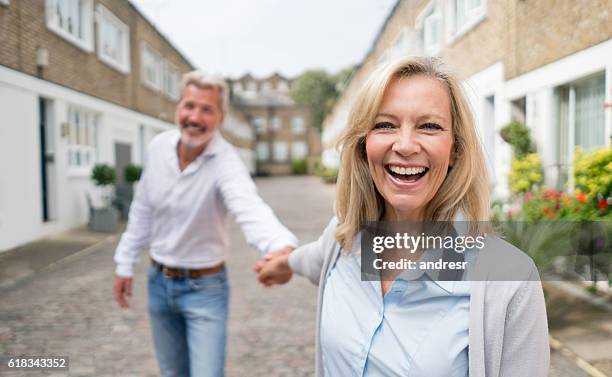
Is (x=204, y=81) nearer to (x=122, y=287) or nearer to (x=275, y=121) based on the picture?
(x=122, y=287)

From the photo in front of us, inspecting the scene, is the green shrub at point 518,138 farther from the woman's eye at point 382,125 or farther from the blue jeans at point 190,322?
the blue jeans at point 190,322

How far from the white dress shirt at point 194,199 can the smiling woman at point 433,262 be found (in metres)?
0.71

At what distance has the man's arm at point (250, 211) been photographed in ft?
4.48

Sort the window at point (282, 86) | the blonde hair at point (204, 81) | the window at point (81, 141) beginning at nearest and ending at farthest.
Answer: the window at point (282, 86) < the blonde hair at point (204, 81) < the window at point (81, 141)

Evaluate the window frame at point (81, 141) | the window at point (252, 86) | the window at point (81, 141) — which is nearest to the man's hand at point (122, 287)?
the window at point (252, 86)

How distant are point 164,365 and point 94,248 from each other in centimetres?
369

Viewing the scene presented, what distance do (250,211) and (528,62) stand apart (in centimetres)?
94

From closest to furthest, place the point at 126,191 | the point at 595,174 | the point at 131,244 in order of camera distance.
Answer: the point at 595,174 → the point at 131,244 → the point at 126,191

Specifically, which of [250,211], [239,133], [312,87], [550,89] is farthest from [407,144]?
[239,133]

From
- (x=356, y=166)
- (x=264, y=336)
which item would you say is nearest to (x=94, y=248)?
(x=264, y=336)

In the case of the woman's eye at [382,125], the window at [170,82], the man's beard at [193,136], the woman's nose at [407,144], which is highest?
the window at [170,82]

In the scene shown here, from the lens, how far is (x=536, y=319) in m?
0.72

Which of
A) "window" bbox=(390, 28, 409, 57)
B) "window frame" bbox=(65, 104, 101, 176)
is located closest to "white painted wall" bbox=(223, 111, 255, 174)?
"window" bbox=(390, 28, 409, 57)

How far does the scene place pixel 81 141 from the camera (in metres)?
7.53
